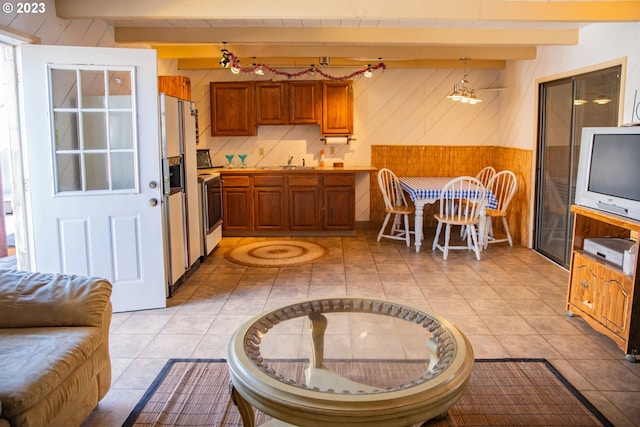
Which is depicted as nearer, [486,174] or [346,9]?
[346,9]

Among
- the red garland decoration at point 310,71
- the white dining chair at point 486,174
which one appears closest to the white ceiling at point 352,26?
the red garland decoration at point 310,71

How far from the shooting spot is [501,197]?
642cm

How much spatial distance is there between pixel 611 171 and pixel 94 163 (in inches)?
141

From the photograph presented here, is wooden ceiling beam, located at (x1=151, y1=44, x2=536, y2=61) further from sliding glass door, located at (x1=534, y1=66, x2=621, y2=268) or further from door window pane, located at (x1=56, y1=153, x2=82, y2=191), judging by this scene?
door window pane, located at (x1=56, y1=153, x2=82, y2=191)

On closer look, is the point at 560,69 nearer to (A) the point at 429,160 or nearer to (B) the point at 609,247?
(A) the point at 429,160

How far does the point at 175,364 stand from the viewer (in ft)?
→ 9.80

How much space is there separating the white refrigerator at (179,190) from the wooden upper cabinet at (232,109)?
5.93ft

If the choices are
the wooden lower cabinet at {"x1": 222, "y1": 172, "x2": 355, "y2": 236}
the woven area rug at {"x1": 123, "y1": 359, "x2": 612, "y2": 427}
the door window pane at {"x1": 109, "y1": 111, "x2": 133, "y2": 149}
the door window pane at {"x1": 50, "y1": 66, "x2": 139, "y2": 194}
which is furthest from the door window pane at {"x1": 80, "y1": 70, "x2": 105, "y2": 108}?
the wooden lower cabinet at {"x1": 222, "y1": 172, "x2": 355, "y2": 236}

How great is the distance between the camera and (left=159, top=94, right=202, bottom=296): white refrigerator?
165 inches

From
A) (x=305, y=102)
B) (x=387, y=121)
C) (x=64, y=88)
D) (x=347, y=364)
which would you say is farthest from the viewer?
(x=387, y=121)

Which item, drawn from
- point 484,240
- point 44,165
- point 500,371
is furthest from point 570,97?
point 44,165

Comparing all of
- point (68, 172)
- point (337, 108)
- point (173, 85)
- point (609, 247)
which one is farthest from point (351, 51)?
point (609, 247)

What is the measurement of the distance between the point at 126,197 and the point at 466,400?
8.87 feet

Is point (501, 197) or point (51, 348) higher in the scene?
point (501, 197)
